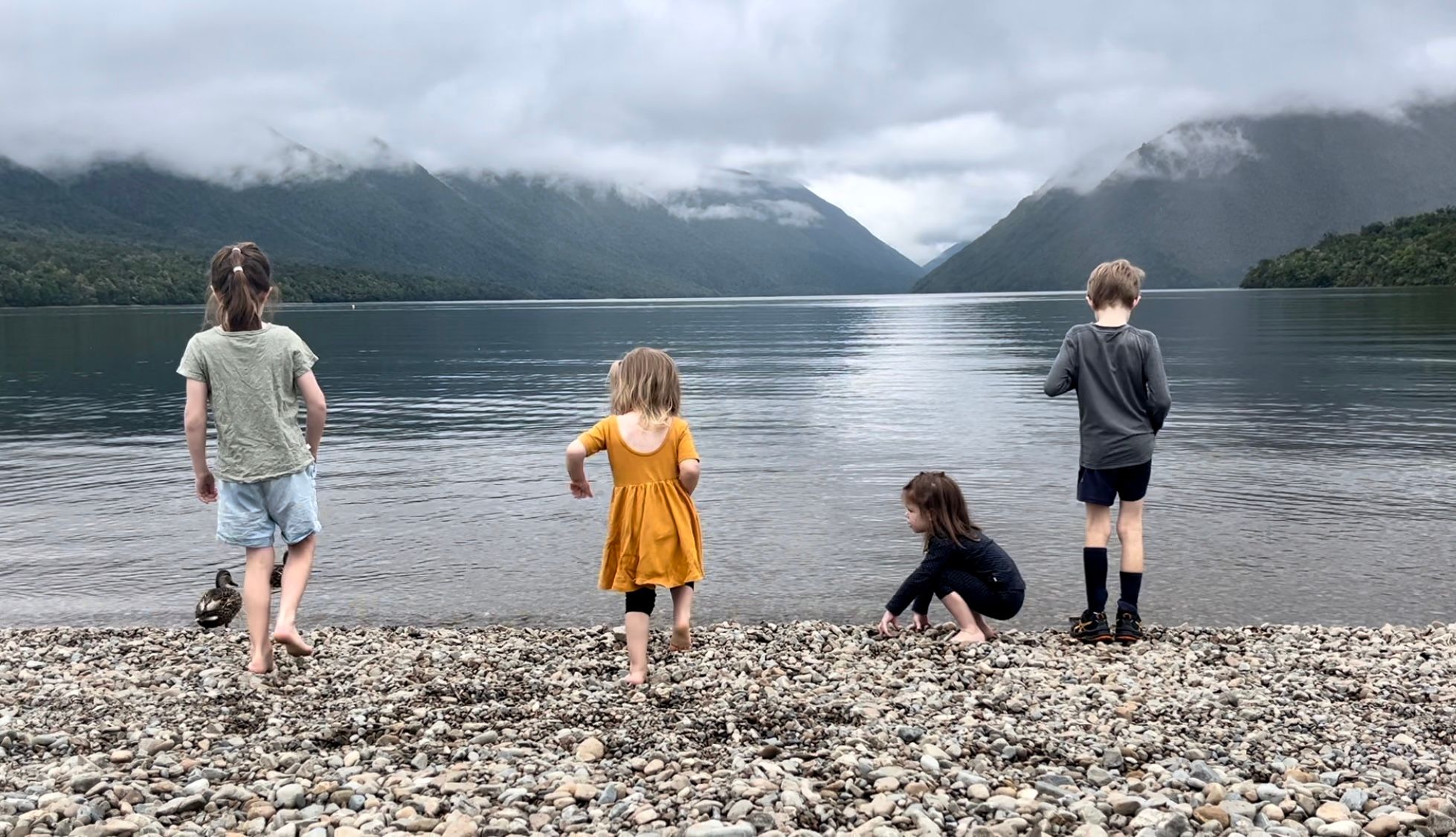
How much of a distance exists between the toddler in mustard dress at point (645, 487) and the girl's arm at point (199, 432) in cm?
244

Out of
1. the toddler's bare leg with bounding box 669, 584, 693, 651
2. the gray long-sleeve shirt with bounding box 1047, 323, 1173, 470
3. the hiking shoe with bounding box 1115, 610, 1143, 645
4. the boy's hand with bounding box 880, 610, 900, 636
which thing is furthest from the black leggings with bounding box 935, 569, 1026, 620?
the toddler's bare leg with bounding box 669, 584, 693, 651

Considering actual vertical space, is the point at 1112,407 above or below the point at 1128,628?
above

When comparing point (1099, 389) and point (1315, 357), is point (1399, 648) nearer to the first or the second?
point (1099, 389)

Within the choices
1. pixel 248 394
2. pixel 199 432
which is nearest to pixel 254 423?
pixel 248 394

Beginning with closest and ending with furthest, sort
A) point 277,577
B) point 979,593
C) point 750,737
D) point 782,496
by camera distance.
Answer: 1. point 750,737
2. point 277,577
3. point 979,593
4. point 782,496

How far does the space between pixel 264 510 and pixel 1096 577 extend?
621 centimetres

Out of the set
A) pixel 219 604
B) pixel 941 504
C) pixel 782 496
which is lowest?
pixel 782 496

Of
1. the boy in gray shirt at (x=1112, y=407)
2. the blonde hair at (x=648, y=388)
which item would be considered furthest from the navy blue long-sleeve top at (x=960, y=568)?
the blonde hair at (x=648, y=388)

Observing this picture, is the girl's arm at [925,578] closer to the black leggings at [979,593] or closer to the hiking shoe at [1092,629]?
the black leggings at [979,593]

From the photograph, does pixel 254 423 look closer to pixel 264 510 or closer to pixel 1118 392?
pixel 264 510

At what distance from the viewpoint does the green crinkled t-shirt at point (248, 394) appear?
788 cm

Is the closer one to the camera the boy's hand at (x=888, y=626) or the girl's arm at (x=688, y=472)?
the girl's arm at (x=688, y=472)

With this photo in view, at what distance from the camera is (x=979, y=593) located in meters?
8.97

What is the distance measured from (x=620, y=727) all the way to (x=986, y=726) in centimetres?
214
